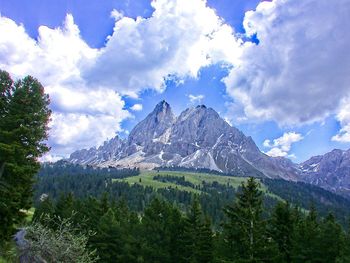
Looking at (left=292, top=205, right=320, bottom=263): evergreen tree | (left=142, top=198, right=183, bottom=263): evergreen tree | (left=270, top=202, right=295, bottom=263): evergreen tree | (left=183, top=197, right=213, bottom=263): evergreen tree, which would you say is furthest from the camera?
(left=142, top=198, right=183, bottom=263): evergreen tree

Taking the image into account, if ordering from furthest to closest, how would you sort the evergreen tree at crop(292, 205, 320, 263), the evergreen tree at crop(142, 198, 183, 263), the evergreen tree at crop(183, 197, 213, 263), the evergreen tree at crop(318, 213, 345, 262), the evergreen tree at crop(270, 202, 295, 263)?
the evergreen tree at crop(142, 198, 183, 263), the evergreen tree at crop(183, 197, 213, 263), the evergreen tree at crop(270, 202, 295, 263), the evergreen tree at crop(292, 205, 320, 263), the evergreen tree at crop(318, 213, 345, 262)

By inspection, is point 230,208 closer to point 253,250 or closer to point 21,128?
point 253,250

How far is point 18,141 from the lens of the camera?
3534 cm

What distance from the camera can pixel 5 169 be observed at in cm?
3481

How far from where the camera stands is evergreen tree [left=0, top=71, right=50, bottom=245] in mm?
34125

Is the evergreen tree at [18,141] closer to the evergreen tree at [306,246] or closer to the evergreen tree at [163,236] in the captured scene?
the evergreen tree at [163,236]

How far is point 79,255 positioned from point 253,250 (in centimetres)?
1692

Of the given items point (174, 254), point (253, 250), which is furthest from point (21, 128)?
point (174, 254)

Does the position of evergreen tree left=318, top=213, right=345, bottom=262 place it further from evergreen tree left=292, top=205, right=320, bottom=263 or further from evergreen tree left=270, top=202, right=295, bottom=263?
evergreen tree left=270, top=202, right=295, bottom=263

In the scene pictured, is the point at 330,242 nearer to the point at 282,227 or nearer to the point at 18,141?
the point at 282,227

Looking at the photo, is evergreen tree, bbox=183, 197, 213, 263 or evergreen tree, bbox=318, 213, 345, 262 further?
evergreen tree, bbox=183, 197, 213, 263

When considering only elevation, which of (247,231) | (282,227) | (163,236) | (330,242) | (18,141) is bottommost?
(163,236)

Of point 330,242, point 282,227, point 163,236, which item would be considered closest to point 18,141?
point 163,236

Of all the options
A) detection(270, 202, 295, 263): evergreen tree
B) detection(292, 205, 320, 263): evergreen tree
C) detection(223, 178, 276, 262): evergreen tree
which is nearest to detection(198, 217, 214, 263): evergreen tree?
detection(270, 202, 295, 263): evergreen tree
